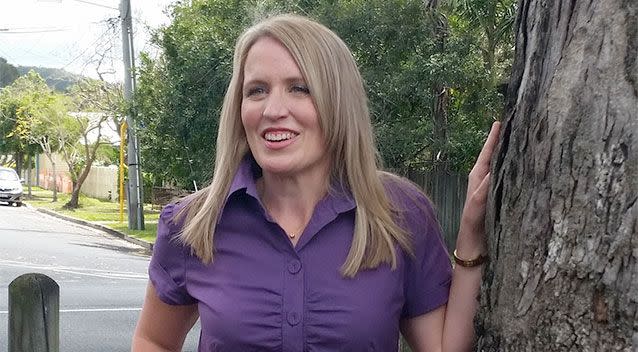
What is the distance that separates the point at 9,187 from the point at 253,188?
3457 cm

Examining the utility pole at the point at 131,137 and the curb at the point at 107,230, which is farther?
the utility pole at the point at 131,137

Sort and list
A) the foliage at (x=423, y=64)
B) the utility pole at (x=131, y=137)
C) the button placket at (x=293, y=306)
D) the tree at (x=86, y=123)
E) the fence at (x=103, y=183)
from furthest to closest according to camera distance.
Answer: the fence at (x=103, y=183) < the tree at (x=86, y=123) < the utility pole at (x=131, y=137) < the foliage at (x=423, y=64) < the button placket at (x=293, y=306)

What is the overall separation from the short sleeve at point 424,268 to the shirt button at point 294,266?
0.25 m

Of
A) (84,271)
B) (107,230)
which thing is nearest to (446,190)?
(84,271)

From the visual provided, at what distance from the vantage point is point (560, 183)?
153 centimetres

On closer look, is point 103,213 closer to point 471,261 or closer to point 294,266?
point 294,266

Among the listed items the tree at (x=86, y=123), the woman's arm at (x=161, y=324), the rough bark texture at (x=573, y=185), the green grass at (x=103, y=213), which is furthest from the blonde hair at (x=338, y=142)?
the tree at (x=86, y=123)

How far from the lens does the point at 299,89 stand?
2.08 m

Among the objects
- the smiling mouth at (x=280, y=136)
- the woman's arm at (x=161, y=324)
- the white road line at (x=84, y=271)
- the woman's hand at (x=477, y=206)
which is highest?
the smiling mouth at (x=280, y=136)

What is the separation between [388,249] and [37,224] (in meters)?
25.5

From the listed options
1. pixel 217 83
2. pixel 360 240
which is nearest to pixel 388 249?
pixel 360 240

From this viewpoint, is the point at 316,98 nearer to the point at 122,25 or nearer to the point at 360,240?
the point at 360,240

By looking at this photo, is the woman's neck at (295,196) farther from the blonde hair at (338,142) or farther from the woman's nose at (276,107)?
the woman's nose at (276,107)

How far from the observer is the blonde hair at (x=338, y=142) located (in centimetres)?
204
